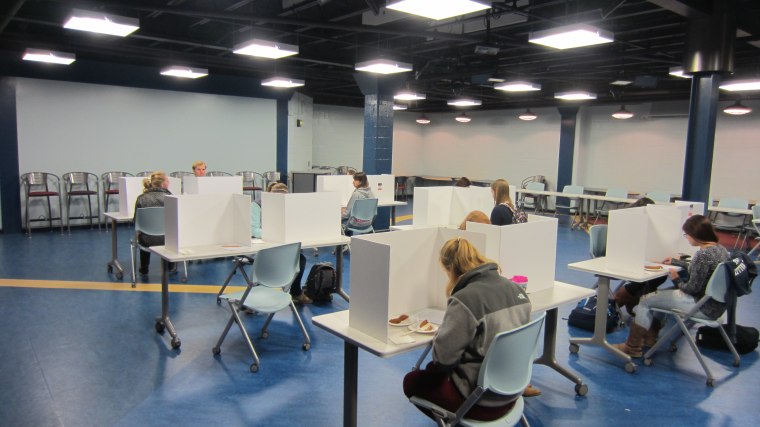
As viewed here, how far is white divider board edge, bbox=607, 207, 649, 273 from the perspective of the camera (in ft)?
14.2

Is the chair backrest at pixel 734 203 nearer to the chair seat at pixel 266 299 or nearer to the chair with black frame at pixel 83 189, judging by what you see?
the chair seat at pixel 266 299

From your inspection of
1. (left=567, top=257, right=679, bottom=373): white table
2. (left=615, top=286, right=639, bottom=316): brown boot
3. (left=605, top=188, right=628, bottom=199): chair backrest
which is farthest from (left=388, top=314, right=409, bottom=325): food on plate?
(left=605, top=188, right=628, bottom=199): chair backrest

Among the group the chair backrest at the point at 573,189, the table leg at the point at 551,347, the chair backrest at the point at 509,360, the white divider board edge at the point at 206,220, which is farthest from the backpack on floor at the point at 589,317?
the chair backrest at the point at 573,189

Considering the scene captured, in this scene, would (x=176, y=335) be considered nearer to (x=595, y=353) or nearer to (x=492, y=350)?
(x=492, y=350)

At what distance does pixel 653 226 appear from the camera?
16.1 ft

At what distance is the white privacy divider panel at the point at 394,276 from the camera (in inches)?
106

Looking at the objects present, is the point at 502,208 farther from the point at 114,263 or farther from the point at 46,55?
the point at 46,55

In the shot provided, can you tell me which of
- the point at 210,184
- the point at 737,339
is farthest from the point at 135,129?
the point at 737,339

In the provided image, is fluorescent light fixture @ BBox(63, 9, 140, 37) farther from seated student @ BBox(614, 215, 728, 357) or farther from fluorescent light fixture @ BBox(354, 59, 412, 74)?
seated student @ BBox(614, 215, 728, 357)

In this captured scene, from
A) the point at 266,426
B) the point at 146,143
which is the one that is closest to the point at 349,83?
the point at 146,143

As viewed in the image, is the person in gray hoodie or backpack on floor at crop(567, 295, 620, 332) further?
backpack on floor at crop(567, 295, 620, 332)

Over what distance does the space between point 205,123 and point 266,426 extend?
31.3 feet

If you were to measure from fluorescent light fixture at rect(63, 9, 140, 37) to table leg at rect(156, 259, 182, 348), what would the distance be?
2515mm

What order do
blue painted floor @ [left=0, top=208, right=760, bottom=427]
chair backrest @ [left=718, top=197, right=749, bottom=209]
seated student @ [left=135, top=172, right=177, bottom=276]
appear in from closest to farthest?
blue painted floor @ [left=0, top=208, right=760, bottom=427] < seated student @ [left=135, top=172, right=177, bottom=276] < chair backrest @ [left=718, top=197, right=749, bottom=209]
